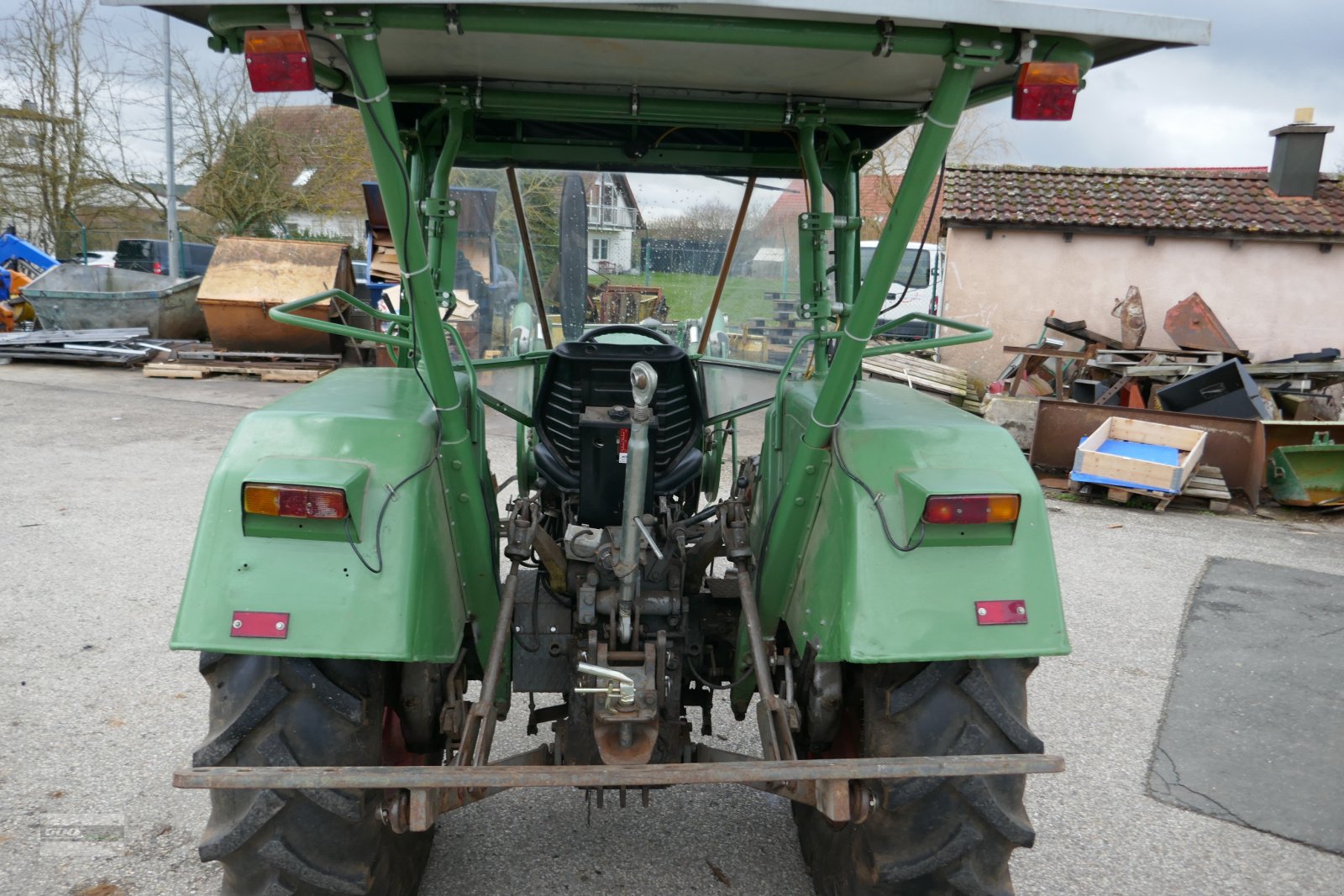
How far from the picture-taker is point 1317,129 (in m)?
14.3

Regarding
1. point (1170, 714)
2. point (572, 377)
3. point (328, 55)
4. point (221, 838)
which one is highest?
point (328, 55)

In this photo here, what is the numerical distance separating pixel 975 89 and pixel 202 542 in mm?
2158

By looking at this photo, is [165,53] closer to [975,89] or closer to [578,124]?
[578,124]

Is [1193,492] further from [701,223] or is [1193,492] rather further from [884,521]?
[884,521]

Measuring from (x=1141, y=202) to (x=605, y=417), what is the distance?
45.8 ft

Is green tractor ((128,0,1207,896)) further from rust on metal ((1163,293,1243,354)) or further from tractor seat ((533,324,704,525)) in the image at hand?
rust on metal ((1163,293,1243,354))

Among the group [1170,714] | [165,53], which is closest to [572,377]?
[1170,714]

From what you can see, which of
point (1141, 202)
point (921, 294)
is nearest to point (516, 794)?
point (1141, 202)

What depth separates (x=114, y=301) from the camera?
15469mm

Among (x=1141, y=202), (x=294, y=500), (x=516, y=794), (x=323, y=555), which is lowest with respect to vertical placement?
(x=516, y=794)

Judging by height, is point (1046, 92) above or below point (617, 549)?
above

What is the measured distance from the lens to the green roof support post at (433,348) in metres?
1.90

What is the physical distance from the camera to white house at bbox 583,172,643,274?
346cm

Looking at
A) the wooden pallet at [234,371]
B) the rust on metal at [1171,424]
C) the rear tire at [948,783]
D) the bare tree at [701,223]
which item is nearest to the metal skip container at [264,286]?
the wooden pallet at [234,371]
